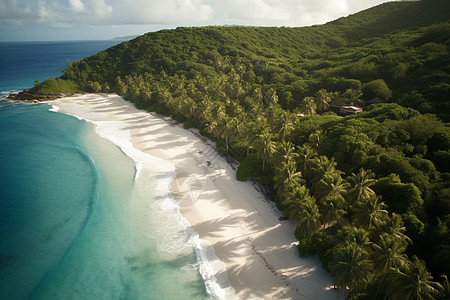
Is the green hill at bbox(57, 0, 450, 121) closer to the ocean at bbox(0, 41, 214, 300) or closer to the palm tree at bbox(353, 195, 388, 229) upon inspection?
the palm tree at bbox(353, 195, 388, 229)

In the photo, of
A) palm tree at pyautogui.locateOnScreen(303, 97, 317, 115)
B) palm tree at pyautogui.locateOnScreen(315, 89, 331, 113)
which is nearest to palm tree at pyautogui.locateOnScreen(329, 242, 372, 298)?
palm tree at pyautogui.locateOnScreen(303, 97, 317, 115)

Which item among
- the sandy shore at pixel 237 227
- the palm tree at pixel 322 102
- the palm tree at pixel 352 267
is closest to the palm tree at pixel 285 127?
the sandy shore at pixel 237 227

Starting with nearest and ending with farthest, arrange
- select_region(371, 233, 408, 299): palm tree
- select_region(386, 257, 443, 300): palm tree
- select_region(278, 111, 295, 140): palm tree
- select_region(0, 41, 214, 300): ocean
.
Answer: select_region(386, 257, 443, 300): palm tree
select_region(371, 233, 408, 299): palm tree
select_region(0, 41, 214, 300): ocean
select_region(278, 111, 295, 140): palm tree

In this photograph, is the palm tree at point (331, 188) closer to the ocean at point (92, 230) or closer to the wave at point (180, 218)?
the wave at point (180, 218)

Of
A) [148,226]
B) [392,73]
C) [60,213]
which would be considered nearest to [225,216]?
[148,226]

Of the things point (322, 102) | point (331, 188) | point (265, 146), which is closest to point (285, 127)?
point (265, 146)

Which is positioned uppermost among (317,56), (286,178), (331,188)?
(317,56)

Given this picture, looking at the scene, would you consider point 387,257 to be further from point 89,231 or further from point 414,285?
point 89,231
